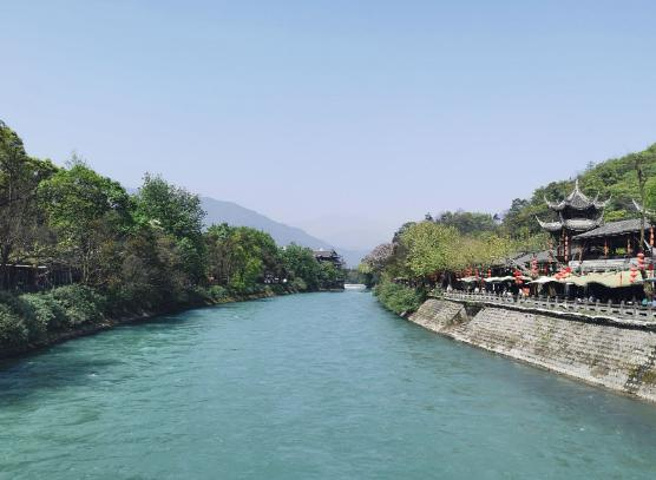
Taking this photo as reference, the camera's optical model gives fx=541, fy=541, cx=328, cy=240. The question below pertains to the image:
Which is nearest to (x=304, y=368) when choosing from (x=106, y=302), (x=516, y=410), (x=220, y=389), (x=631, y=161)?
(x=220, y=389)

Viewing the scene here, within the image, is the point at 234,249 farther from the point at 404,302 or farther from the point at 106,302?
the point at 106,302

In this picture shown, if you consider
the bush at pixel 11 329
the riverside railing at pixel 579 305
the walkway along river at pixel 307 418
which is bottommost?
the walkway along river at pixel 307 418

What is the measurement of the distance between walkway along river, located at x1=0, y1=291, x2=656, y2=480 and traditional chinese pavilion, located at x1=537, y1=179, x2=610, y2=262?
66.9 feet

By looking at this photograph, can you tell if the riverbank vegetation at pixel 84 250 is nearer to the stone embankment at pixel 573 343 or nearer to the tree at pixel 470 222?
the stone embankment at pixel 573 343

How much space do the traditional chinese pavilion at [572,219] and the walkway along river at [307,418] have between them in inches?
802

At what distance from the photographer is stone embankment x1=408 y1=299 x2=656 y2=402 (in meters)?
28.0

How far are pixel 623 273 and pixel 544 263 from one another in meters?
16.8

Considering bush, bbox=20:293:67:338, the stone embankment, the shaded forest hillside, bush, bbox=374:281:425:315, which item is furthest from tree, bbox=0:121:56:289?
the shaded forest hillside

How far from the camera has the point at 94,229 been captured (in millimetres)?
58062

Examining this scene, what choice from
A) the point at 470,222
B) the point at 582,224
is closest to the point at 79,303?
the point at 582,224

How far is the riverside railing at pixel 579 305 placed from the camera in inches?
1210

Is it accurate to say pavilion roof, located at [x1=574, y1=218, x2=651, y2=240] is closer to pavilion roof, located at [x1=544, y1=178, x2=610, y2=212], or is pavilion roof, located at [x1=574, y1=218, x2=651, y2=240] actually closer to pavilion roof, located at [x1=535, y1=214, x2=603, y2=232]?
pavilion roof, located at [x1=535, y1=214, x2=603, y2=232]

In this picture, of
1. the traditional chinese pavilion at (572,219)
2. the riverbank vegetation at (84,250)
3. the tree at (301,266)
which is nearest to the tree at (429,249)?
the traditional chinese pavilion at (572,219)

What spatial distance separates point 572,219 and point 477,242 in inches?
602
